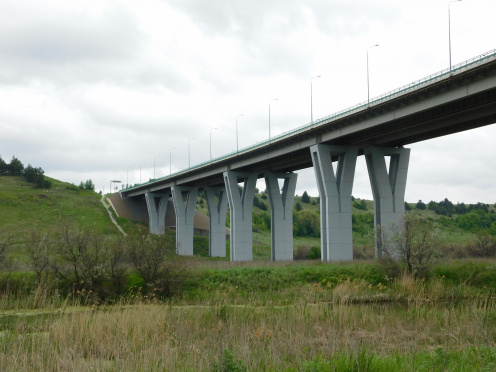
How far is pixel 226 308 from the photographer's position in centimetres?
1458

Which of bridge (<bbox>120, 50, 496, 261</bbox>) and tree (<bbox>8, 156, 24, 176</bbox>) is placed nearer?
bridge (<bbox>120, 50, 496, 261</bbox>)

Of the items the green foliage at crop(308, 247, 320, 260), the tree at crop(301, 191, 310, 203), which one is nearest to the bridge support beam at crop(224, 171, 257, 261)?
the green foliage at crop(308, 247, 320, 260)

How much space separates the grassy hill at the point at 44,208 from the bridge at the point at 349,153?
28.7 m

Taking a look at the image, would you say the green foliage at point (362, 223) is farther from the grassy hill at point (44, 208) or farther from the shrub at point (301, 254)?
the grassy hill at point (44, 208)

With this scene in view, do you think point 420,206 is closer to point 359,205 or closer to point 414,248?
point 359,205

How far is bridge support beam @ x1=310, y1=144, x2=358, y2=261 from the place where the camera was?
43.7 meters

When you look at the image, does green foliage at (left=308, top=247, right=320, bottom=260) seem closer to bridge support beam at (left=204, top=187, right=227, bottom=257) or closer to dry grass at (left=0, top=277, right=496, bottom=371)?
bridge support beam at (left=204, top=187, right=227, bottom=257)

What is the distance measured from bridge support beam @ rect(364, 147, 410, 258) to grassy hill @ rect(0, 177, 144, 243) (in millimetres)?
52371

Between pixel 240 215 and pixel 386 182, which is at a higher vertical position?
pixel 386 182

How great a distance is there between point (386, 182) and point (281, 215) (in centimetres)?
1814

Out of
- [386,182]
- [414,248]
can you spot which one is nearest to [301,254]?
[386,182]

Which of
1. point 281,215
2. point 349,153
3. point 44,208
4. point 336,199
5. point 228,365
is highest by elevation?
point 349,153

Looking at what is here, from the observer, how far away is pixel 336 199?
4431 centimetres

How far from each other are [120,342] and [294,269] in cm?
2339
